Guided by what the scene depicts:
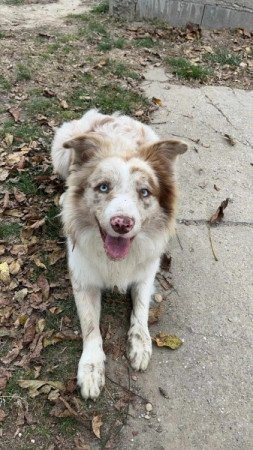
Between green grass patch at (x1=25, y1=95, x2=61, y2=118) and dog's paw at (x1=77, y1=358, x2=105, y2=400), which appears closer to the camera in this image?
dog's paw at (x1=77, y1=358, x2=105, y2=400)

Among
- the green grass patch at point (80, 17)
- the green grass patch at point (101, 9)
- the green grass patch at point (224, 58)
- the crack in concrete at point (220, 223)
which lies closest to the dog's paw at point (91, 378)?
the crack in concrete at point (220, 223)

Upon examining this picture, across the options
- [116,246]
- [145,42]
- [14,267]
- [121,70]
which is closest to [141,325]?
[116,246]

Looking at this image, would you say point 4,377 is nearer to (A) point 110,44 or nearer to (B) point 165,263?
Result: (B) point 165,263

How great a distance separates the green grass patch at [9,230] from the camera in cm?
416

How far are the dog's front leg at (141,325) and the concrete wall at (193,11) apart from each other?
576 cm

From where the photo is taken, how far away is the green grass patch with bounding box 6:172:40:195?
15.2 ft

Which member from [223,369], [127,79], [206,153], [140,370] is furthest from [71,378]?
[127,79]

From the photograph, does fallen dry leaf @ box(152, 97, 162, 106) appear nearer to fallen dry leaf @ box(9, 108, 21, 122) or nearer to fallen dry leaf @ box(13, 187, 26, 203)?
fallen dry leaf @ box(9, 108, 21, 122)

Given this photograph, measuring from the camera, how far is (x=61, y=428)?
2865 mm

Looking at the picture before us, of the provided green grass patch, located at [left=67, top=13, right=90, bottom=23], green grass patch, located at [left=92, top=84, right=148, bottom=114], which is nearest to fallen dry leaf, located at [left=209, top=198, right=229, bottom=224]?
green grass patch, located at [left=92, top=84, right=148, bottom=114]

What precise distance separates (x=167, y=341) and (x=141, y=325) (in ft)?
0.76

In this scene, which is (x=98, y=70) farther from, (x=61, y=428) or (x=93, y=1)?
(x=61, y=428)

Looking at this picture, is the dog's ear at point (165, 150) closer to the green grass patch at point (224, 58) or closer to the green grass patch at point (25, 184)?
the green grass patch at point (25, 184)

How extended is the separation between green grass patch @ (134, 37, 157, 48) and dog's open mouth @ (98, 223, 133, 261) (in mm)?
5285
